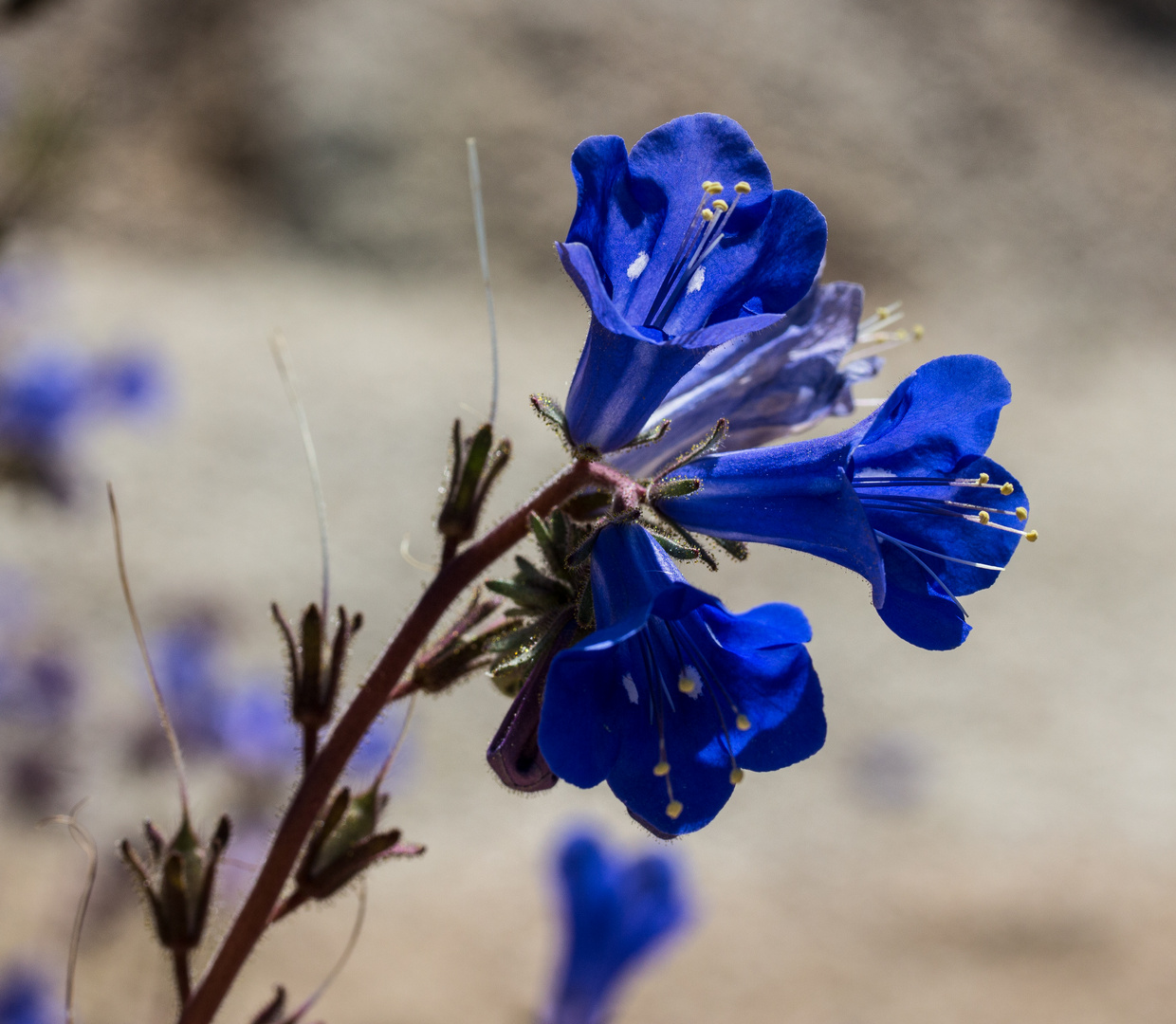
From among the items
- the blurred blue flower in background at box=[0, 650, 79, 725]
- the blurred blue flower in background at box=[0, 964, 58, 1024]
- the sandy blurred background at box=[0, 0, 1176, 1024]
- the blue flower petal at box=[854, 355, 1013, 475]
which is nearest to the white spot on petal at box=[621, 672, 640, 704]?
the blue flower petal at box=[854, 355, 1013, 475]

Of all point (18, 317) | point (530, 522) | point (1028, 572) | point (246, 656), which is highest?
point (530, 522)

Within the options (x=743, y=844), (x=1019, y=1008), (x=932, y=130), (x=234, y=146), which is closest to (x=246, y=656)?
(x=743, y=844)

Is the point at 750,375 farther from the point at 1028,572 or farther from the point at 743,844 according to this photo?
the point at 1028,572

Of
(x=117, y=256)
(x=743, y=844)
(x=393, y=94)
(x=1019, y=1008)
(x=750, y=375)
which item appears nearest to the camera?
(x=750, y=375)

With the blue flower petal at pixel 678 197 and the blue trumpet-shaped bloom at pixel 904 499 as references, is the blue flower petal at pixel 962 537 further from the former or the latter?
the blue flower petal at pixel 678 197

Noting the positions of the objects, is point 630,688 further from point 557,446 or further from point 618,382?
point 557,446
